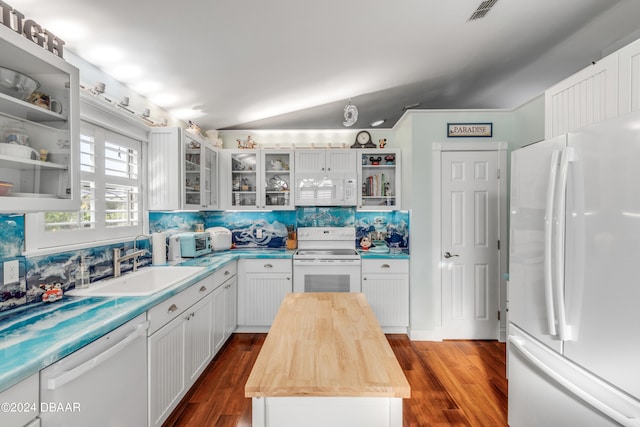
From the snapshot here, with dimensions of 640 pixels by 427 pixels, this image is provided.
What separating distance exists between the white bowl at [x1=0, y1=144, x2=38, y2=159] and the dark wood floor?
6.01 ft

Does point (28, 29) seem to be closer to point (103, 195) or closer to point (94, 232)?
point (103, 195)

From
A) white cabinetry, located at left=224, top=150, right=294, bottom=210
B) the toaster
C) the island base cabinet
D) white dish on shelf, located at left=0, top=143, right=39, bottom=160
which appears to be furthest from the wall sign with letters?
white cabinetry, located at left=224, top=150, right=294, bottom=210

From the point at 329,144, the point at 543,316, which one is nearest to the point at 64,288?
the point at 543,316

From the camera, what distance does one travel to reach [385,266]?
327 centimetres

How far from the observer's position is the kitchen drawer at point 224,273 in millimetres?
2666

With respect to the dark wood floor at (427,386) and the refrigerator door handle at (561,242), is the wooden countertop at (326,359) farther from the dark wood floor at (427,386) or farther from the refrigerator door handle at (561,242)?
the dark wood floor at (427,386)

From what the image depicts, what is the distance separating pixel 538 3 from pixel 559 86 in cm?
98

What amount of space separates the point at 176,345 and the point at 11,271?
3.26 feet

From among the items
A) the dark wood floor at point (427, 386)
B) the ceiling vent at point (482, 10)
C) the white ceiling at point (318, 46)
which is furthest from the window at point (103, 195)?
the ceiling vent at point (482, 10)

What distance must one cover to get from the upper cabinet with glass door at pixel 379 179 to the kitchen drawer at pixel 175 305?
84.6 inches

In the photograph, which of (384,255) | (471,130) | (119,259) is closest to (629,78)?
(471,130)

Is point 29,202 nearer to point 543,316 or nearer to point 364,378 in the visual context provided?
point 364,378

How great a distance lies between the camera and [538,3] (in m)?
2.12

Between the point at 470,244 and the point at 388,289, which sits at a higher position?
the point at 470,244
